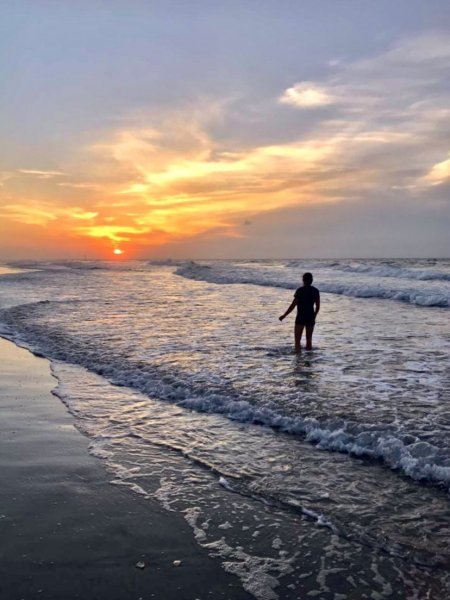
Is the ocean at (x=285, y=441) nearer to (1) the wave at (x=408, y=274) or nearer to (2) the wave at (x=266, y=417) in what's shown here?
(2) the wave at (x=266, y=417)

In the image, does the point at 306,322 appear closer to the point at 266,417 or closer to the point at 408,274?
the point at 266,417

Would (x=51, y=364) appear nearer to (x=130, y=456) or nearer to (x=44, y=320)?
(x=130, y=456)

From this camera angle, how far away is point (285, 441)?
22.1 feet

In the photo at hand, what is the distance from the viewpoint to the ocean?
13.3 ft

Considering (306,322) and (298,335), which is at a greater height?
(306,322)

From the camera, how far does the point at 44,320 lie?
1912cm

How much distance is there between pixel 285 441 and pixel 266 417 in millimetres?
912

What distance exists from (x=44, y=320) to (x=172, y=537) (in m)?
16.2

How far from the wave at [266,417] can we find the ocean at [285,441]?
25 mm

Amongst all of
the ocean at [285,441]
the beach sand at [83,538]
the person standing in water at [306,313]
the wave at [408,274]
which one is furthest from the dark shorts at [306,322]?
the wave at [408,274]

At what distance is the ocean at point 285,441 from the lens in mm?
4039

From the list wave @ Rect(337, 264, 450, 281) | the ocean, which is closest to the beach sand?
the ocean

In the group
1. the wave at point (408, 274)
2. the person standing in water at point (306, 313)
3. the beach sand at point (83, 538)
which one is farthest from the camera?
the wave at point (408, 274)

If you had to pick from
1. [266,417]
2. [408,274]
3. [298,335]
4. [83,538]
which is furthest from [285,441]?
[408,274]
